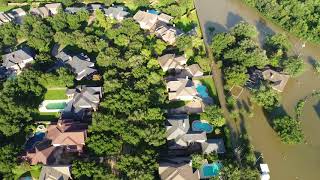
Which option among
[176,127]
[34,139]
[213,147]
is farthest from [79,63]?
[213,147]

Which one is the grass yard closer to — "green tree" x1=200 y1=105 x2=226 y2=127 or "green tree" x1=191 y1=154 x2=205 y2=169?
"green tree" x1=200 y1=105 x2=226 y2=127

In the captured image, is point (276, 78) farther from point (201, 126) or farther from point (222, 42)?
point (201, 126)

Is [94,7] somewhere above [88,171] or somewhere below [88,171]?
above

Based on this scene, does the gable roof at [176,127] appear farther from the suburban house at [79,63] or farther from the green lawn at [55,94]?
the green lawn at [55,94]

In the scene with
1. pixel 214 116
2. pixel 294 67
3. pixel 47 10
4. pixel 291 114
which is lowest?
pixel 214 116

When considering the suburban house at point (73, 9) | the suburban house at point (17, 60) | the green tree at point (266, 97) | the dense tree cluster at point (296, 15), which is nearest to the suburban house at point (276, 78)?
the green tree at point (266, 97)

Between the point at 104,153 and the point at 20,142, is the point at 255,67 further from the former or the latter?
the point at 20,142
